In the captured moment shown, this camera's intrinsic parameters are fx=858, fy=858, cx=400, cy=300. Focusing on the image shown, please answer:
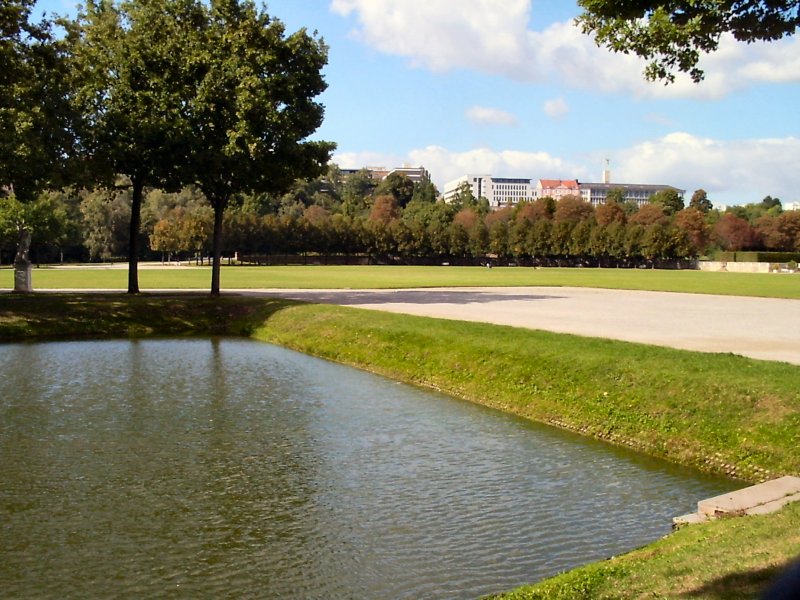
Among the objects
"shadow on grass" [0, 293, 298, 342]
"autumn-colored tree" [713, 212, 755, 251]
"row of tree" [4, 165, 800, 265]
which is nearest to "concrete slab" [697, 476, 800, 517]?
"shadow on grass" [0, 293, 298, 342]

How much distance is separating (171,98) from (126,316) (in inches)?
381

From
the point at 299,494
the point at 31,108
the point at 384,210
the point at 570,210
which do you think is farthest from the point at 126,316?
the point at 384,210

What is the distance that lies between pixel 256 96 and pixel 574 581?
29.2 meters

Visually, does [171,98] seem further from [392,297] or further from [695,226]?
[695,226]

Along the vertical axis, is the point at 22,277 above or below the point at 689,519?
above

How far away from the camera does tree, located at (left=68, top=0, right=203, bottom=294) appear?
113ft

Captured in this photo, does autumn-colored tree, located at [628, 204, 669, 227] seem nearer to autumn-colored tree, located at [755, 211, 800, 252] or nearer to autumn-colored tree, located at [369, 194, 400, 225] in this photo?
autumn-colored tree, located at [755, 211, 800, 252]

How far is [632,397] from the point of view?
15148 mm

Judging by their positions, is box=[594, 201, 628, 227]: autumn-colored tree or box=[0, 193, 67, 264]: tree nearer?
box=[0, 193, 67, 264]: tree

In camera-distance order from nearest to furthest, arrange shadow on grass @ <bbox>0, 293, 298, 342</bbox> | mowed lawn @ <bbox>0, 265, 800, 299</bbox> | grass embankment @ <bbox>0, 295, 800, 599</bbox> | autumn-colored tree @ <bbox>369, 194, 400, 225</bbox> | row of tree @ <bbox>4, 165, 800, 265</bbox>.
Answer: grass embankment @ <bbox>0, 295, 800, 599</bbox>, shadow on grass @ <bbox>0, 293, 298, 342</bbox>, mowed lawn @ <bbox>0, 265, 800, 299</bbox>, row of tree @ <bbox>4, 165, 800, 265</bbox>, autumn-colored tree @ <bbox>369, 194, 400, 225</bbox>

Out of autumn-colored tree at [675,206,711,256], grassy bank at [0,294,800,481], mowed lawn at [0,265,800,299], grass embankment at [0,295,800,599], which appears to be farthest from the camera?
autumn-colored tree at [675,206,711,256]

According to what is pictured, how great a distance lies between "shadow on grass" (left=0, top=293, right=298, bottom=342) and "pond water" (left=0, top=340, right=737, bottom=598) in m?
11.2

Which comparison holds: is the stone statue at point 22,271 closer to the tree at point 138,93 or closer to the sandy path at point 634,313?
the tree at point 138,93

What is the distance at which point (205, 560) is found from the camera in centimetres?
855
